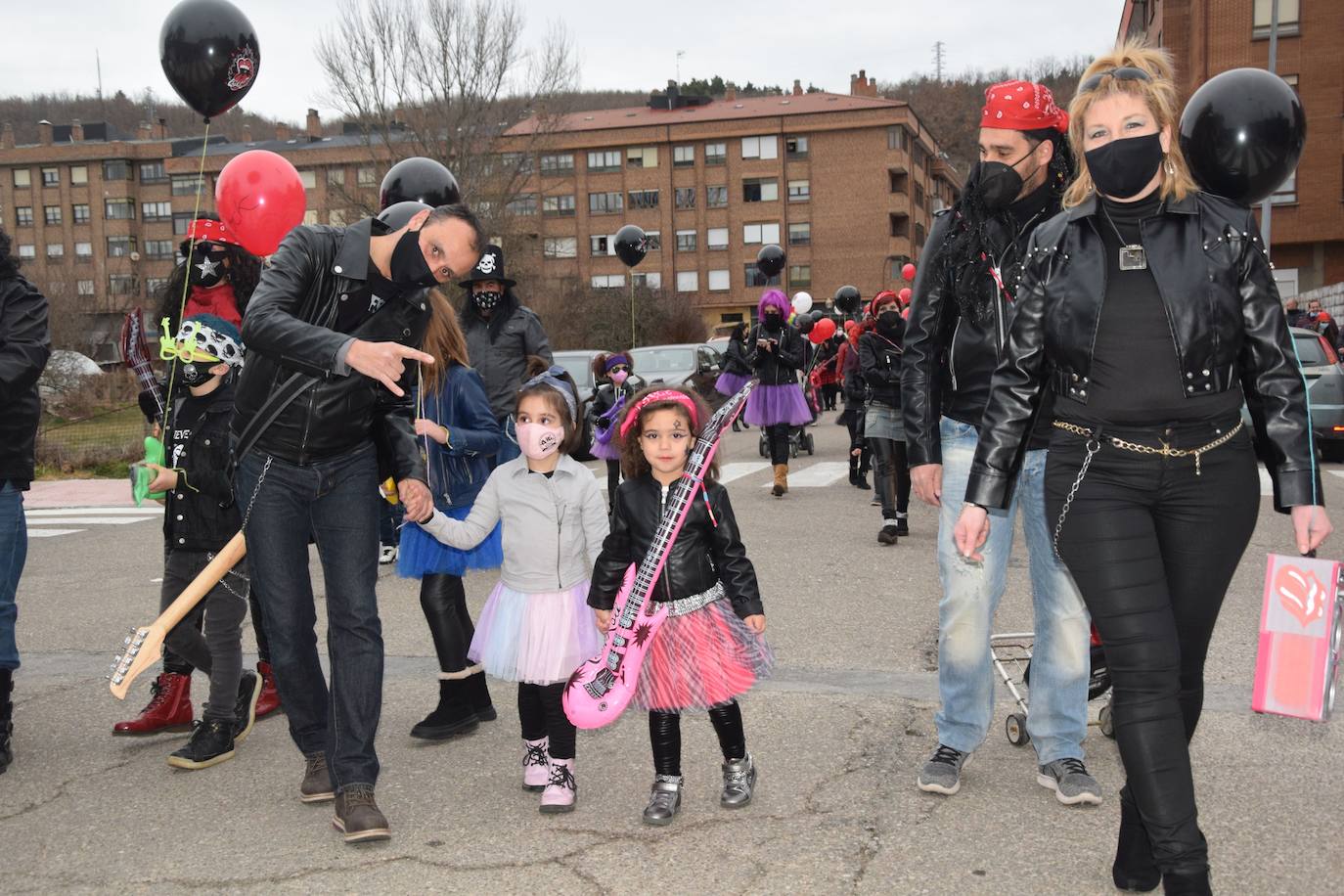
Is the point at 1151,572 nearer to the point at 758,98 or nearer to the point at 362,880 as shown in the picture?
the point at 362,880

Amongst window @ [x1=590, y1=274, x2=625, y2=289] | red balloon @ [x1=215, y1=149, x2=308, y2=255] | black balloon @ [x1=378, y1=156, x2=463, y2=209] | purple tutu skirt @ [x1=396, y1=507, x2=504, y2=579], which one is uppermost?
window @ [x1=590, y1=274, x2=625, y2=289]

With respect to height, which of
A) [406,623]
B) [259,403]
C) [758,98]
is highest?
[758,98]

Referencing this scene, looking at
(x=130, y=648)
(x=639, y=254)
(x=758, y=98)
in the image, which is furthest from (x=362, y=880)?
(x=758, y=98)

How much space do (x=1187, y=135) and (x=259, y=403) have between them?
3727mm

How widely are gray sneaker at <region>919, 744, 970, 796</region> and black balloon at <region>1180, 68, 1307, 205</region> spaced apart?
7.78 feet

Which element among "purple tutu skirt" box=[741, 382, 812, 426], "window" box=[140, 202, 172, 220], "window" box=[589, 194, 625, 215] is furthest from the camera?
"window" box=[140, 202, 172, 220]

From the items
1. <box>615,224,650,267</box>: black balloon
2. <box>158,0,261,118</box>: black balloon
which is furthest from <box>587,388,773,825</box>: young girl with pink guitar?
<box>615,224,650,267</box>: black balloon

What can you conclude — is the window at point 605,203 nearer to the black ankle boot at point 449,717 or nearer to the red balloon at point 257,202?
the red balloon at point 257,202

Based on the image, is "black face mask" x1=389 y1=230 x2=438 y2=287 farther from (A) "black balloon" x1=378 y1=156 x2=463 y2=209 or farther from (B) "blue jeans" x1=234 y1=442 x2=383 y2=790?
(A) "black balloon" x1=378 y1=156 x2=463 y2=209

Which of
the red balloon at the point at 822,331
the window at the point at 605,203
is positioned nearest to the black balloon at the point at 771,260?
the red balloon at the point at 822,331

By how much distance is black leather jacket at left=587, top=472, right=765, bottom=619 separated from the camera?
409 centimetres

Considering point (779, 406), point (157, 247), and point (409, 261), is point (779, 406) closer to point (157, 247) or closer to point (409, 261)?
point (409, 261)

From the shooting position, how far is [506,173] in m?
38.8

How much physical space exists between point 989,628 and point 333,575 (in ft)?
7.37
